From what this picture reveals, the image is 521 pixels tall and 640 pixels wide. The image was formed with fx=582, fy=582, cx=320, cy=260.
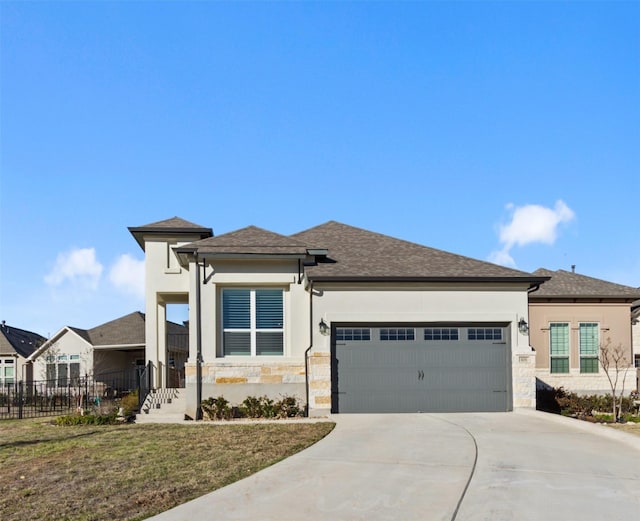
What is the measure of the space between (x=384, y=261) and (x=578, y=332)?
9945 mm

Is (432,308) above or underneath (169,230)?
underneath

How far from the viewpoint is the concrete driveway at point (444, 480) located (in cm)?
659

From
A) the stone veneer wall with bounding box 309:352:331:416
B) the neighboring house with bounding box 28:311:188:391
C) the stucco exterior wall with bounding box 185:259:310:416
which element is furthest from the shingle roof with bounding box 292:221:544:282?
the neighboring house with bounding box 28:311:188:391

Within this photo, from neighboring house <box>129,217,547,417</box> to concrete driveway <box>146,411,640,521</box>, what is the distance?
388 centimetres

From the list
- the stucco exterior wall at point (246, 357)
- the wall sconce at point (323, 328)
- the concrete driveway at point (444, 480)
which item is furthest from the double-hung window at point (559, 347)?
the stucco exterior wall at point (246, 357)

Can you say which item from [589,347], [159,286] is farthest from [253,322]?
[589,347]

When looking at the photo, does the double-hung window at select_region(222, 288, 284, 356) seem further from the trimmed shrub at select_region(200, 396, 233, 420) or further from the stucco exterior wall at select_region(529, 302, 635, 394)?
the stucco exterior wall at select_region(529, 302, 635, 394)

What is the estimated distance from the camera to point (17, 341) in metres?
37.9

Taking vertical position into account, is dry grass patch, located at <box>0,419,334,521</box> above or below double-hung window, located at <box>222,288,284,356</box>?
below

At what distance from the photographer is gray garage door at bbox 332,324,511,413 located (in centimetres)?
1628

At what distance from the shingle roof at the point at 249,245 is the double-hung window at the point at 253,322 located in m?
1.20

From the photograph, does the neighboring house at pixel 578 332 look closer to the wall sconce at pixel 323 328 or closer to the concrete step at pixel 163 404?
the wall sconce at pixel 323 328

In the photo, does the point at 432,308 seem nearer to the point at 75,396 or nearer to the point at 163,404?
the point at 163,404

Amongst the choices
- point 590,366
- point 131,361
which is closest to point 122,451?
point 590,366
